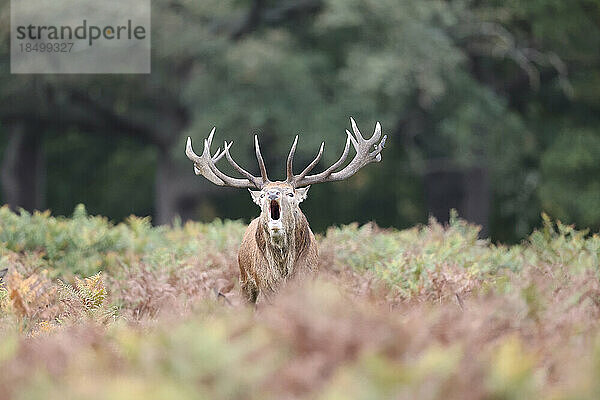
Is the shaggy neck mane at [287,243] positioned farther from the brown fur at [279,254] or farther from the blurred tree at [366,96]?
the blurred tree at [366,96]

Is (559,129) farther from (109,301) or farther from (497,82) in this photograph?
(109,301)

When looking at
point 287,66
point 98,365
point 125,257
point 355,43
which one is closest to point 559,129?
point 355,43

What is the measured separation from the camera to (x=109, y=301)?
25.7 feet

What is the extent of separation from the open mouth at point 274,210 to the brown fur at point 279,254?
48 millimetres

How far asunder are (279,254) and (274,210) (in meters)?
0.44

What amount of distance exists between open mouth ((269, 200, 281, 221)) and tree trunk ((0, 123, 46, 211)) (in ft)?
61.1

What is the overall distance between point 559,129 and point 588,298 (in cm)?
1997

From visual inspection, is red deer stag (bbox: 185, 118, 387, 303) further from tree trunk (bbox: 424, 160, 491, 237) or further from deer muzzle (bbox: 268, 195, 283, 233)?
tree trunk (bbox: 424, 160, 491, 237)

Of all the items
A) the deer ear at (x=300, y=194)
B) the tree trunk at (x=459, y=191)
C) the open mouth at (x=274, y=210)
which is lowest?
the tree trunk at (x=459, y=191)

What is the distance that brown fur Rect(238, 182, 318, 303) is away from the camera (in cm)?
762

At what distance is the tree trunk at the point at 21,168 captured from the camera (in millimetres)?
25047

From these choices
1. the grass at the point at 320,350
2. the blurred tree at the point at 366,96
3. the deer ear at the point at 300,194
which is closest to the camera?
the grass at the point at 320,350

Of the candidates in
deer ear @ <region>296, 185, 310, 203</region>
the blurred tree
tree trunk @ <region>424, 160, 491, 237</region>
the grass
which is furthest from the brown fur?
tree trunk @ <region>424, 160, 491, 237</region>

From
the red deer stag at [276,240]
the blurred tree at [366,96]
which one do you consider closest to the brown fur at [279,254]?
the red deer stag at [276,240]
